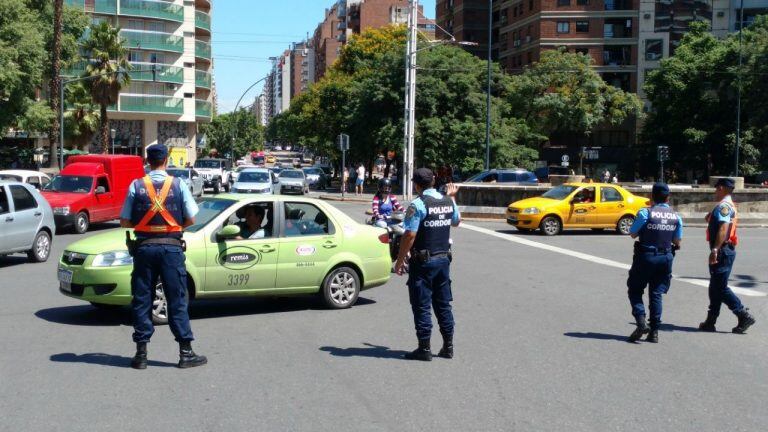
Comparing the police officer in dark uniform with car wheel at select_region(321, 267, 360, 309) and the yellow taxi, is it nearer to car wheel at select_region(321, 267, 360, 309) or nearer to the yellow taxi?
car wheel at select_region(321, 267, 360, 309)

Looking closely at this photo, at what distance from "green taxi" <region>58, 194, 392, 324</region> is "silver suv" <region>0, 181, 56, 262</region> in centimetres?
537

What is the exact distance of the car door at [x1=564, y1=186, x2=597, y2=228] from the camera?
23.4 meters

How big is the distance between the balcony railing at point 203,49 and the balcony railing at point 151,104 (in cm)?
658

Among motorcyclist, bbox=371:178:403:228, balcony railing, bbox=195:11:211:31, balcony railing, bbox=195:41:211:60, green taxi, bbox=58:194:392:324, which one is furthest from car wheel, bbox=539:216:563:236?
balcony railing, bbox=195:11:211:31

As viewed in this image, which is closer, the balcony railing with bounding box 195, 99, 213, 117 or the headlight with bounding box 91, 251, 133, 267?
the headlight with bounding box 91, 251, 133, 267

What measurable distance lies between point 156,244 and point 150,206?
312mm

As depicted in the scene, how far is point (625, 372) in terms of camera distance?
24.6 feet

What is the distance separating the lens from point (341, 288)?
34.4 feet

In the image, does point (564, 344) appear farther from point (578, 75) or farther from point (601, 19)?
point (601, 19)

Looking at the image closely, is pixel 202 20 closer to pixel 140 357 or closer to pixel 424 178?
pixel 424 178

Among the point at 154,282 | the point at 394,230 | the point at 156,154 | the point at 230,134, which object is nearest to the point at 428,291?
the point at 154,282

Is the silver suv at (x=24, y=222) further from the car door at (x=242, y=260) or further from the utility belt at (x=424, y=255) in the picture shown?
the utility belt at (x=424, y=255)

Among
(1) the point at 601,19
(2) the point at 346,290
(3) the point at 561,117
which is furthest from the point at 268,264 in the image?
(1) the point at 601,19

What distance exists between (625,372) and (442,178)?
32.7m
